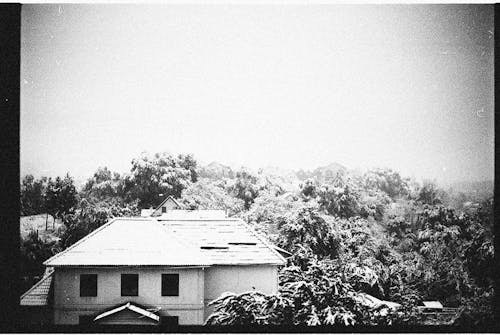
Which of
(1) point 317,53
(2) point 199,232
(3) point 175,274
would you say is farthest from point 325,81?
(3) point 175,274

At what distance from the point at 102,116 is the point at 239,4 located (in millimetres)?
1827

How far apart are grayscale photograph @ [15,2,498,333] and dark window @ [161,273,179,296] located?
1cm

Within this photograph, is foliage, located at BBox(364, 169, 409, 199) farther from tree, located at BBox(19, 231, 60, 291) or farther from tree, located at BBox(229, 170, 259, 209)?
tree, located at BBox(19, 231, 60, 291)

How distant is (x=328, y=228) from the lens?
222 inches

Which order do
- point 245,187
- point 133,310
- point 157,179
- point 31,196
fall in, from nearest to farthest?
point 133,310, point 31,196, point 157,179, point 245,187

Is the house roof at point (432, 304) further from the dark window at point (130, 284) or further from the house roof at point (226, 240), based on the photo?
the dark window at point (130, 284)

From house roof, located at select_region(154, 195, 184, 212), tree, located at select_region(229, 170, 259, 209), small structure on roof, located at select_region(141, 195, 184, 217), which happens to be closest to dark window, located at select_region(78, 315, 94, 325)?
small structure on roof, located at select_region(141, 195, 184, 217)

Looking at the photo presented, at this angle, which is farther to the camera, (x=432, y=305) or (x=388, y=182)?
(x=388, y=182)

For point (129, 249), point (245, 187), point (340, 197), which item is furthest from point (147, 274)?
point (340, 197)

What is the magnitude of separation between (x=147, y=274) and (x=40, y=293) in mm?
1100

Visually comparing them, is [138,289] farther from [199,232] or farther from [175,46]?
[175,46]

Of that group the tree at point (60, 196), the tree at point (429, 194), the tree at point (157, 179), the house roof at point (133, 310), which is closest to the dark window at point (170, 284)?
the house roof at point (133, 310)

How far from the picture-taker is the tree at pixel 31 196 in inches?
211

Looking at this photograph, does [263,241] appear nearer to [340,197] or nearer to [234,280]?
[234,280]
